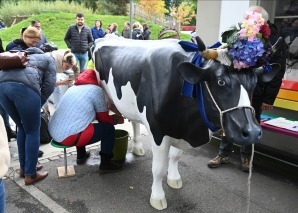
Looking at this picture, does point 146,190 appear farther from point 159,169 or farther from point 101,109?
point 101,109

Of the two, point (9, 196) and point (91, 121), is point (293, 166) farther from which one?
point (9, 196)

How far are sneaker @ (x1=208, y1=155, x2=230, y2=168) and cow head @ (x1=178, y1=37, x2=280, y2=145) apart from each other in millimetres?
1946

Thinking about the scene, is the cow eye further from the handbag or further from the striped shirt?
the handbag

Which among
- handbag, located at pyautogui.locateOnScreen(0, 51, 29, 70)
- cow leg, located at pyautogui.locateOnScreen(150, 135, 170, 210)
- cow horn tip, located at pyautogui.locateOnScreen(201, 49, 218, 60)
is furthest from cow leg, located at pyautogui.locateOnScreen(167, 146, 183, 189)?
handbag, located at pyautogui.locateOnScreen(0, 51, 29, 70)

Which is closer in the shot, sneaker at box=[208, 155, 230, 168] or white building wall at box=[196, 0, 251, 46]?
sneaker at box=[208, 155, 230, 168]

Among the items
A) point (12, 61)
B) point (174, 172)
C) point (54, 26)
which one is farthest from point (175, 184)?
point (54, 26)

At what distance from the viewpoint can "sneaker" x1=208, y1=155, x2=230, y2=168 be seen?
14.3 ft

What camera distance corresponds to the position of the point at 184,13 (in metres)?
46.5

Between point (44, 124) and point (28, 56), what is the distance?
1677mm

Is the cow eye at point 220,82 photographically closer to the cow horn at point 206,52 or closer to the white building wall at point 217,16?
the cow horn at point 206,52

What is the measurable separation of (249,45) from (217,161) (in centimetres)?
242

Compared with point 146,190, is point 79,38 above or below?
above

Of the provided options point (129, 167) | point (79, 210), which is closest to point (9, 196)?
point (79, 210)

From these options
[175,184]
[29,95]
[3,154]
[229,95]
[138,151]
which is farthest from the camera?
[138,151]
